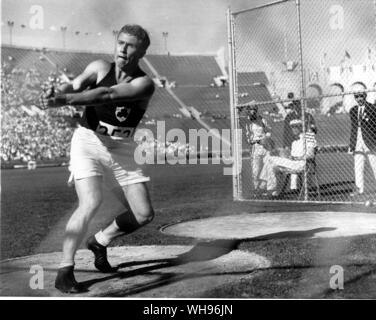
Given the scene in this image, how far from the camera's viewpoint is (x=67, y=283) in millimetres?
3871

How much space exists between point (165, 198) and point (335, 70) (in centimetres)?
622

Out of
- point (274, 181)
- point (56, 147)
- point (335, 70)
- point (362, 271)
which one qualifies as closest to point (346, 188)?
point (274, 181)

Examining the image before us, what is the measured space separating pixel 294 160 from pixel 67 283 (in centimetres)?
690

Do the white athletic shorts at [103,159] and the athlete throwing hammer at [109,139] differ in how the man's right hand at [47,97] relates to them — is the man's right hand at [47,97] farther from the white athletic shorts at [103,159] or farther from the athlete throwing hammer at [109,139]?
the white athletic shorts at [103,159]

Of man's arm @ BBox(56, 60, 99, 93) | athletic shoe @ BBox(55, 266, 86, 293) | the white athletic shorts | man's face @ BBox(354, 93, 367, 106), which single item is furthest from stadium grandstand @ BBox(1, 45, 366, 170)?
athletic shoe @ BBox(55, 266, 86, 293)

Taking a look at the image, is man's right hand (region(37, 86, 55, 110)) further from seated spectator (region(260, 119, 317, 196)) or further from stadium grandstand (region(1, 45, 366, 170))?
stadium grandstand (region(1, 45, 366, 170))

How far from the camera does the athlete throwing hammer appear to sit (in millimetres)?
3967

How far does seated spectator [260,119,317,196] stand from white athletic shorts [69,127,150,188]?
5.63 m

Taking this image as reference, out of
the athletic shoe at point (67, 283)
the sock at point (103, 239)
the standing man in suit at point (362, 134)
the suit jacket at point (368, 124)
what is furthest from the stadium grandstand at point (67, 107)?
the athletic shoe at point (67, 283)

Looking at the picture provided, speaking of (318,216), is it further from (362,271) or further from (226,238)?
(362,271)

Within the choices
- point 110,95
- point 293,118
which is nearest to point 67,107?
point 293,118

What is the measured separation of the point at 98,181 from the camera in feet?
13.7

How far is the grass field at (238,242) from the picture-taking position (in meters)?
3.82

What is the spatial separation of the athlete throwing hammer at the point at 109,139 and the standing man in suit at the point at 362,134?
6.28 m
